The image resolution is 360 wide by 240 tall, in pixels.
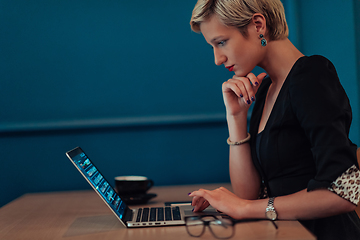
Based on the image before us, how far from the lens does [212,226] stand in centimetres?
86

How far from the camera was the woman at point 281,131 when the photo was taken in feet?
2.73

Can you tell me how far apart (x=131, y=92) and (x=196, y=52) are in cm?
37

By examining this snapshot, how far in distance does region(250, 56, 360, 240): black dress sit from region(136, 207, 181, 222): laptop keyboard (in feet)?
1.04

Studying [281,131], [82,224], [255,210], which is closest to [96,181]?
[82,224]

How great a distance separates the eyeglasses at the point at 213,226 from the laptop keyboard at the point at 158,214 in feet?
0.25

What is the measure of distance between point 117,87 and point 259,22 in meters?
0.83

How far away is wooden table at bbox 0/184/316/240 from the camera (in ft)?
2.69

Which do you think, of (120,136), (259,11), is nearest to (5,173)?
(120,136)

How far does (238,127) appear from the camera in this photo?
3.95ft

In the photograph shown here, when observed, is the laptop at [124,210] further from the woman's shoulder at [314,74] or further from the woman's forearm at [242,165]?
the woman's shoulder at [314,74]

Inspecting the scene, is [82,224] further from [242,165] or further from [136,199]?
[242,165]

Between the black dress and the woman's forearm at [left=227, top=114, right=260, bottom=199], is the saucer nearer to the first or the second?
the woman's forearm at [left=227, top=114, right=260, bottom=199]

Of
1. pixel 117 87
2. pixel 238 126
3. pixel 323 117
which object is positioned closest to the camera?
pixel 323 117

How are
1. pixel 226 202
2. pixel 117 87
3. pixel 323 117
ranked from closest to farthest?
pixel 323 117 → pixel 226 202 → pixel 117 87
